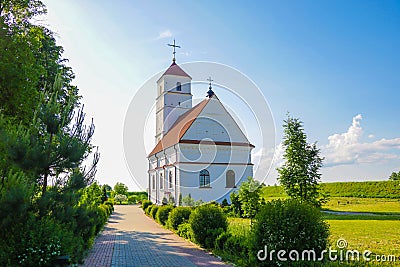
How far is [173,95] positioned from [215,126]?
32.4 ft

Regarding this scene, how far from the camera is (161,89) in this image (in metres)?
40.8

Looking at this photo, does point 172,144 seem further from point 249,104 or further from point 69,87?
point 249,104

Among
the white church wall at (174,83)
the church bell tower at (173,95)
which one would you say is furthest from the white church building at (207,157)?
the white church wall at (174,83)

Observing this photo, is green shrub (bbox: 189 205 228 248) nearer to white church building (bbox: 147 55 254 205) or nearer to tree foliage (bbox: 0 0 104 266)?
tree foliage (bbox: 0 0 104 266)

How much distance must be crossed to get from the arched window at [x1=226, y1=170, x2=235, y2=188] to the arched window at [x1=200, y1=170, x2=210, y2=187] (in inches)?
77.1

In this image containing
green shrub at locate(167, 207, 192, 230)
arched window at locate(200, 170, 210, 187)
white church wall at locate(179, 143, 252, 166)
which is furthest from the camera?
arched window at locate(200, 170, 210, 187)

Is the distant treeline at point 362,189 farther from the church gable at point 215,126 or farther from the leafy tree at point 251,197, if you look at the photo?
the leafy tree at point 251,197

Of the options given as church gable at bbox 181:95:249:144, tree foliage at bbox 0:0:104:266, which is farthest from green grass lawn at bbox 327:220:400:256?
church gable at bbox 181:95:249:144

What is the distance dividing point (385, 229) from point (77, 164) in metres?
12.9

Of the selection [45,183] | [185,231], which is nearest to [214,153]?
[185,231]

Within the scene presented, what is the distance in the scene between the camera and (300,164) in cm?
1547

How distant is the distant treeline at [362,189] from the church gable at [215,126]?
9328mm

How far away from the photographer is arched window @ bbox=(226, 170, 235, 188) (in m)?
31.1

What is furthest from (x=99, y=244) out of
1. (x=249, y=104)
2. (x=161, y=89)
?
(x=161, y=89)
